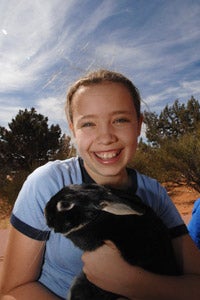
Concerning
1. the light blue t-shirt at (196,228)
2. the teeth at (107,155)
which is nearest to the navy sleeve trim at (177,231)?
the teeth at (107,155)

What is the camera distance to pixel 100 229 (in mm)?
1517

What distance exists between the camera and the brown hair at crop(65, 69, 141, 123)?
1898 millimetres

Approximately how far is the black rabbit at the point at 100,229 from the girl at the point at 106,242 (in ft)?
0.18

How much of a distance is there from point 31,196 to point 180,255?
0.87m

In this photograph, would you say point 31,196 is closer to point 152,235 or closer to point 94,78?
point 152,235

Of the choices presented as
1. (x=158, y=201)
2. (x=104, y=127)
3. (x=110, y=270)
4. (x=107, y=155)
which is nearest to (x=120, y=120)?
(x=104, y=127)

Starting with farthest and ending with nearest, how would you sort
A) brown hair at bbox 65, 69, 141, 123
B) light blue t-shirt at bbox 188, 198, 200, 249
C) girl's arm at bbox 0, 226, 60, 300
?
light blue t-shirt at bbox 188, 198, 200, 249
brown hair at bbox 65, 69, 141, 123
girl's arm at bbox 0, 226, 60, 300

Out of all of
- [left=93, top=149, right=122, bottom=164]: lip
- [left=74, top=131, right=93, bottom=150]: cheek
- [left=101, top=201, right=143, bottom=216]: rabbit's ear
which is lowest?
[left=101, top=201, right=143, bottom=216]: rabbit's ear

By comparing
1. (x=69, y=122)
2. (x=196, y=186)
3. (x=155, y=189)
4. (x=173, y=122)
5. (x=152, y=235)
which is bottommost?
(x=196, y=186)

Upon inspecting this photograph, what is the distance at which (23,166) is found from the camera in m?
19.2

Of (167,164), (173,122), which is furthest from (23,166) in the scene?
(173,122)

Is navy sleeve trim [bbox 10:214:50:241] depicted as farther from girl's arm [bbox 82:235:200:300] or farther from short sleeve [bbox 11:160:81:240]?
girl's arm [bbox 82:235:200:300]

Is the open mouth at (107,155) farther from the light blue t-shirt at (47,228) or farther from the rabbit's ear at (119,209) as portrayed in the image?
the rabbit's ear at (119,209)

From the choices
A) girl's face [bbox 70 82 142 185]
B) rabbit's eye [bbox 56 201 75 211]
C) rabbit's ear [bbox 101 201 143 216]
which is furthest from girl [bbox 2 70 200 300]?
rabbit's ear [bbox 101 201 143 216]
